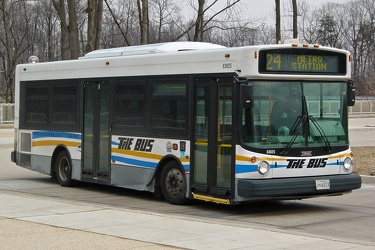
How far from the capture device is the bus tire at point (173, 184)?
547 inches

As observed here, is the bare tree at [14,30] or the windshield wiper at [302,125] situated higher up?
the bare tree at [14,30]

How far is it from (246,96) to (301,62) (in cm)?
150

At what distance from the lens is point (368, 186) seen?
58.2 feet

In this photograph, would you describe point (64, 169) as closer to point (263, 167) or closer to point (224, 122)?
point (224, 122)

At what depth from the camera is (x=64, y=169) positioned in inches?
699

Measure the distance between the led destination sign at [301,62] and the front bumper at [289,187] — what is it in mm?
1885

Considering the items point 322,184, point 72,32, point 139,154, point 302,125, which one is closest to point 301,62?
point 302,125

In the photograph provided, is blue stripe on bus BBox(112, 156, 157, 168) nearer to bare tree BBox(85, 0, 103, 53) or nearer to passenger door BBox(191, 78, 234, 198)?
passenger door BBox(191, 78, 234, 198)

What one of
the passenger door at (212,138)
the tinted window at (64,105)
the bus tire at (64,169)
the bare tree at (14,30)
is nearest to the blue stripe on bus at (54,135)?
the tinted window at (64,105)

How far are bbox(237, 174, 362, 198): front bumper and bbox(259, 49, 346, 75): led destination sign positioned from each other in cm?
188

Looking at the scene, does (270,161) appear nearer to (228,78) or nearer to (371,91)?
(228,78)

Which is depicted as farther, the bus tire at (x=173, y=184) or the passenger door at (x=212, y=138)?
the bus tire at (x=173, y=184)

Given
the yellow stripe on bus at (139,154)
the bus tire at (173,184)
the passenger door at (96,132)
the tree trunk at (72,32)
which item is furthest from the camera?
the tree trunk at (72,32)

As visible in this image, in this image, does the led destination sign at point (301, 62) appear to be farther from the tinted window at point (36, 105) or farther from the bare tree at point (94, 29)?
the bare tree at point (94, 29)
